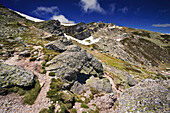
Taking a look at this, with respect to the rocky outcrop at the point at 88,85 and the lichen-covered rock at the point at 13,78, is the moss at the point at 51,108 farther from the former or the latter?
the rocky outcrop at the point at 88,85

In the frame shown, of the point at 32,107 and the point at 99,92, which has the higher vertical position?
the point at 32,107

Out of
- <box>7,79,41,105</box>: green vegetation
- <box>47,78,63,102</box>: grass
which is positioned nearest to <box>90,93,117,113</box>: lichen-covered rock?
<box>47,78,63,102</box>: grass

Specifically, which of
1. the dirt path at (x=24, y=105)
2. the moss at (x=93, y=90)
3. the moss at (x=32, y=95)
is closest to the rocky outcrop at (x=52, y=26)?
the moss at (x=93, y=90)

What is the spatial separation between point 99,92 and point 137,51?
105639 millimetres

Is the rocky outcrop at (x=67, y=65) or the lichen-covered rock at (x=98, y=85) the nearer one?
the rocky outcrop at (x=67, y=65)

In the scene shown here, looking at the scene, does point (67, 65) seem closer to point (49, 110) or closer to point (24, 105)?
point (49, 110)

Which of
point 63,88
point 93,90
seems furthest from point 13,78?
point 93,90

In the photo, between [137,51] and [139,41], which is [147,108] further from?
[139,41]

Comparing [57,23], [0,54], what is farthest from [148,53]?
[57,23]

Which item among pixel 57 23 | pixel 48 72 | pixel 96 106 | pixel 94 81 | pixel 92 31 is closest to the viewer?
pixel 96 106

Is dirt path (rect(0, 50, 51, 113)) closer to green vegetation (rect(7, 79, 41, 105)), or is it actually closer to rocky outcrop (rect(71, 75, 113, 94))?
green vegetation (rect(7, 79, 41, 105))

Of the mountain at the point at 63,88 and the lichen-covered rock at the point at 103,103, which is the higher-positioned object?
the mountain at the point at 63,88

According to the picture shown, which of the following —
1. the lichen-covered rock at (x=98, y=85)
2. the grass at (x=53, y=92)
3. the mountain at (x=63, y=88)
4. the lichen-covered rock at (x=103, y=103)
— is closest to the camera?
the mountain at (x=63, y=88)

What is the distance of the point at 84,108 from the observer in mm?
13141
